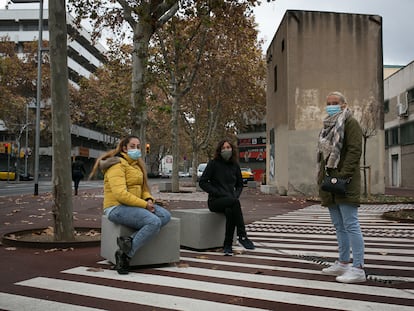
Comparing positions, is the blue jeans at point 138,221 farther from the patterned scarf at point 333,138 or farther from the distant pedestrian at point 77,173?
the distant pedestrian at point 77,173

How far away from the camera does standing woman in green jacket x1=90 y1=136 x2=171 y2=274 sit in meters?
5.77

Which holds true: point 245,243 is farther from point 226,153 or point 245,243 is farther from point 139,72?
point 139,72

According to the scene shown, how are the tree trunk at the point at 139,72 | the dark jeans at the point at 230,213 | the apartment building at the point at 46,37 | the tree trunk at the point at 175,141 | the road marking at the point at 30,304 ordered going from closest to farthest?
the road marking at the point at 30,304, the dark jeans at the point at 230,213, the tree trunk at the point at 139,72, the tree trunk at the point at 175,141, the apartment building at the point at 46,37

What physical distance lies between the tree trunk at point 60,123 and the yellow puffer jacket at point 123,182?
7.38 ft

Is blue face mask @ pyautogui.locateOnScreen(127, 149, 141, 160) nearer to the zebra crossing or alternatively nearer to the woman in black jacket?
the zebra crossing

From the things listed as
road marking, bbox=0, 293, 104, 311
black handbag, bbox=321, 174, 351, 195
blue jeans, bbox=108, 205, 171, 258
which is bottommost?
road marking, bbox=0, 293, 104, 311

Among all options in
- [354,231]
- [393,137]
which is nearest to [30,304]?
[354,231]

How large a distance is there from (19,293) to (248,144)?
65.2m

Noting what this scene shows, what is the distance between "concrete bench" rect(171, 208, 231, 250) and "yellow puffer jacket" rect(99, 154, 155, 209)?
1.31 metres

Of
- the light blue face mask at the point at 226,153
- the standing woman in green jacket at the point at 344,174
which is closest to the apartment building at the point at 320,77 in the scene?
the light blue face mask at the point at 226,153

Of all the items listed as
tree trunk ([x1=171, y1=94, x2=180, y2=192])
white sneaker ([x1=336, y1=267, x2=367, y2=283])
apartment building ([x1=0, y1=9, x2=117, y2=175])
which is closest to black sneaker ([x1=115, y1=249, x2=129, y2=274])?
white sneaker ([x1=336, y1=267, x2=367, y2=283])

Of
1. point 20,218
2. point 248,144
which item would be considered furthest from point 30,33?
point 20,218

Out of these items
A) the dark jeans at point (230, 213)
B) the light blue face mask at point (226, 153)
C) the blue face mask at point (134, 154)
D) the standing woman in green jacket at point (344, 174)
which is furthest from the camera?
the light blue face mask at point (226, 153)

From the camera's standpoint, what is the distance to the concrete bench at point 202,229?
7398mm
